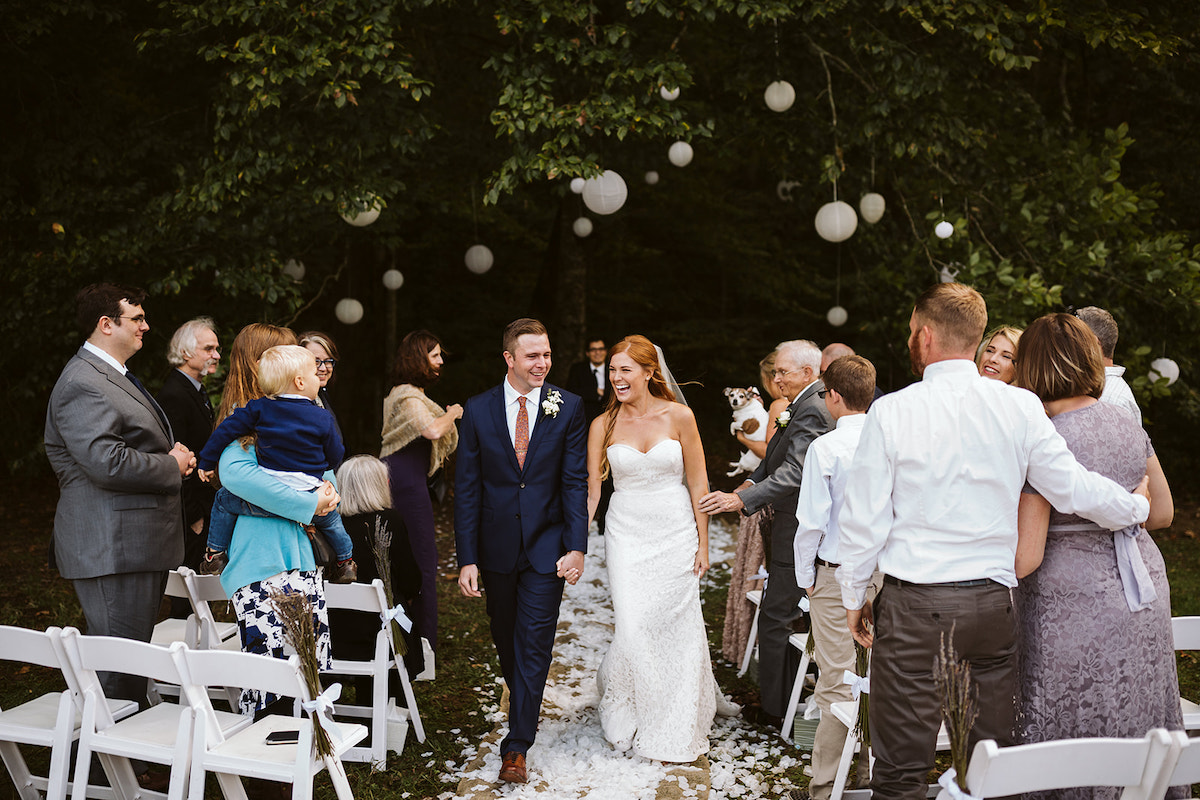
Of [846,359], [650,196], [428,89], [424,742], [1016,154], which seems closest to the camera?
[846,359]

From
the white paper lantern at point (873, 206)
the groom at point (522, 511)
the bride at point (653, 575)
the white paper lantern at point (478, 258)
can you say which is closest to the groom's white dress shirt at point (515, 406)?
the groom at point (522, 511)

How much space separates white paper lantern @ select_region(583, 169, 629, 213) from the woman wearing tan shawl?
2.58 metres

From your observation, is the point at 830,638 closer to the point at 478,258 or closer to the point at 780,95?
the point at 780,95

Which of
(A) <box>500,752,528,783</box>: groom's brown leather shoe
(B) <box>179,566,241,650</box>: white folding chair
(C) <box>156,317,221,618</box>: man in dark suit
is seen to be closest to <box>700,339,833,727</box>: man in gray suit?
(A) <box>500,752,528,783</box>: groom's brown leather shoe

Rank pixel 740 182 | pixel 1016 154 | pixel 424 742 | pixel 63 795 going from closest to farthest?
pixel 63 795 → pixel 424 742 → pixel 1016 154 → pixel 740 182

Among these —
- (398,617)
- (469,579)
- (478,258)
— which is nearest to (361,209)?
(478,258)

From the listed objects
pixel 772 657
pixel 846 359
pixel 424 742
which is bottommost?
pixel 424 742

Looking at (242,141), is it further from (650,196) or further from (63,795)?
(650,196)

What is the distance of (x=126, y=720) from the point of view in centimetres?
352

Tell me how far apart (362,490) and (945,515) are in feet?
9.19

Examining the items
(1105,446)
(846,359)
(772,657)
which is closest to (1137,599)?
(1105,446)

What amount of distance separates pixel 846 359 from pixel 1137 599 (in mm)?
1587

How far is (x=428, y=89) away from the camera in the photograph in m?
7.43

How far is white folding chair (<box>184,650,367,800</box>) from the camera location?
9.75 feet
